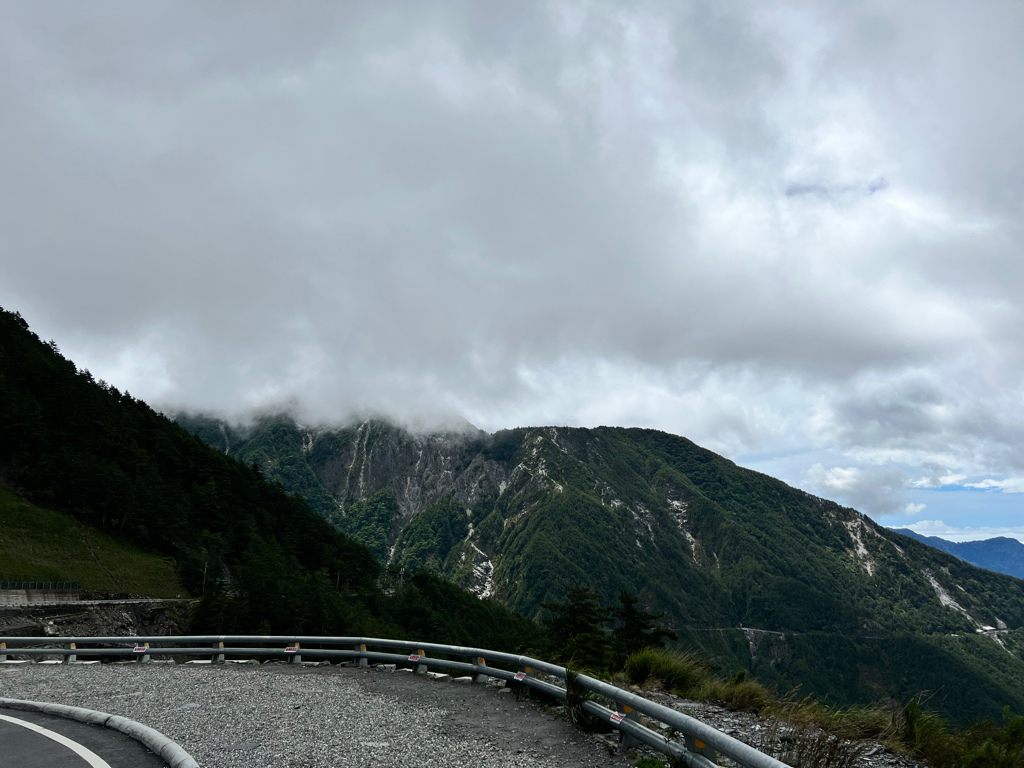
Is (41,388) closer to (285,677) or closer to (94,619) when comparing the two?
(94,619)

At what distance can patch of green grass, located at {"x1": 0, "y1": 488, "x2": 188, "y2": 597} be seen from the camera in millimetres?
60000

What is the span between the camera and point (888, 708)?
10.4 metres

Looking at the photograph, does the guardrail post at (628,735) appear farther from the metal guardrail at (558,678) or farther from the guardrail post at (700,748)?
the guardrail post at (700,748)

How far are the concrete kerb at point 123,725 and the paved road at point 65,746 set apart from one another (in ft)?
0.32

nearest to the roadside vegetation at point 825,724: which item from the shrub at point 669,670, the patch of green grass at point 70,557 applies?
the shrub at point 669,670

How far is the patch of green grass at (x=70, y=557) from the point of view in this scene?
6000 centimetres

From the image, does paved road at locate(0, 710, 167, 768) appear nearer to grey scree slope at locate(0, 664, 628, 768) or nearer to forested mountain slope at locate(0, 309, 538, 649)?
grey scree slope at locate(0, 664, 628, 768)

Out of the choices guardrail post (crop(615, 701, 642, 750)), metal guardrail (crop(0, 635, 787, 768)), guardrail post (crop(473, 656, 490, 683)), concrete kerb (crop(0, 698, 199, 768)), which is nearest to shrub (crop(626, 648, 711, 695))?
metal guardrail (crop(0, 635, 787, 768))

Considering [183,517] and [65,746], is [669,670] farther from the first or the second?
[183,517]

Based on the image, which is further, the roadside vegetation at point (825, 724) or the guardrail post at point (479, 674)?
the guardrail post at point (479, 674)

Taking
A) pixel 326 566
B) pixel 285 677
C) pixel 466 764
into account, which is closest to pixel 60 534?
pixel 326 566

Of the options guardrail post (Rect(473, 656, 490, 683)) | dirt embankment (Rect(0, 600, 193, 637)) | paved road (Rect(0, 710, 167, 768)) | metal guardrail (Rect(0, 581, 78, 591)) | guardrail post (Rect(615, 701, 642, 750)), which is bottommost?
dirt embankment (Rect(0, 600, 193, 637))

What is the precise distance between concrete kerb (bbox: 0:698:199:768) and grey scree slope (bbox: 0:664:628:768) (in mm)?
389

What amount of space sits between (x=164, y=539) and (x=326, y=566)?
3360 centimetres
